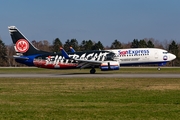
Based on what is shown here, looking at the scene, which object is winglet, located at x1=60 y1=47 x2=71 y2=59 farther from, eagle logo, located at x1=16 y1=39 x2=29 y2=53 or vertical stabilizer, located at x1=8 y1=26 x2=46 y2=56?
eagle logo, located at x1=16 y1=39 x2=29 y2=53

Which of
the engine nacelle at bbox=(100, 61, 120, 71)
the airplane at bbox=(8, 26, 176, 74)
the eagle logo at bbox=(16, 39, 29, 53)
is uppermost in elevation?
the eagle logo at bbox=(16, 39, 29, 53)

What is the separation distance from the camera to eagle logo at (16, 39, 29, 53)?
49.9 m

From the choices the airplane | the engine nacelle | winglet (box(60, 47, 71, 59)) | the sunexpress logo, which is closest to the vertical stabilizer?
the airplane

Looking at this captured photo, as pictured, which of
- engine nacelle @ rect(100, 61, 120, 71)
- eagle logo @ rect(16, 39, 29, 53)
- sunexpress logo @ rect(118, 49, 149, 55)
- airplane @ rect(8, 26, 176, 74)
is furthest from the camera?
eagle logo @ rect(16, 39, 29, 53)

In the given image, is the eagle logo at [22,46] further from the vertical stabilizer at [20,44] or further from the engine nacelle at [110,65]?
the engine nacelle at [110,65]

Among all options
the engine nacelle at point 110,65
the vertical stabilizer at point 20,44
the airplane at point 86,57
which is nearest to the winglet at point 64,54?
the airplane at point 86,57

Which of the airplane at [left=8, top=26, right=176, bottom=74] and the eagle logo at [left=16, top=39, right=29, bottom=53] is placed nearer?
the airplane at [left=8, top=26, right=176, bottom=74]

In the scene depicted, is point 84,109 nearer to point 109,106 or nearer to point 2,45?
point 109,106

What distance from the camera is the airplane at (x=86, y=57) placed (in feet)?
155

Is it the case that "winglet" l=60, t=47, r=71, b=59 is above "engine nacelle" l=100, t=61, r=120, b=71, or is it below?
above

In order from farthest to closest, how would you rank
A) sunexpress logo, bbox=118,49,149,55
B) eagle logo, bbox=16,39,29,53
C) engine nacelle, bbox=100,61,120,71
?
eagle logo, bbox=16,39,29,53 → sunexpress logo, bbox=118,49,149,55 → engine nacelle, bbox=100,61,120,71

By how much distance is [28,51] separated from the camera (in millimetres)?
50062

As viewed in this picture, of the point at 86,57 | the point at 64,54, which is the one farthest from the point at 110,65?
the point at 64,54

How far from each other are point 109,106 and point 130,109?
1.22 m
